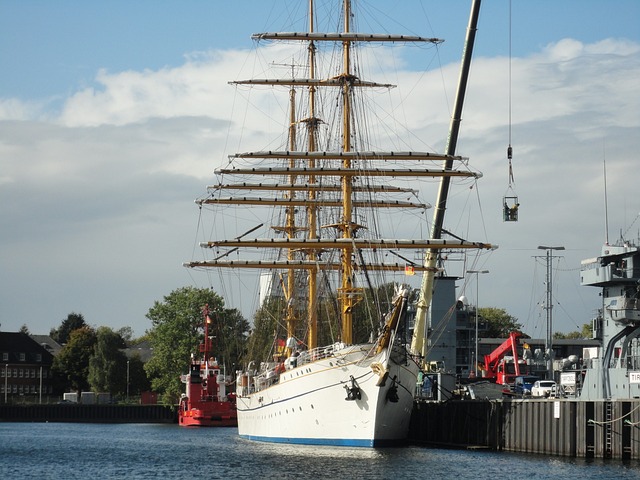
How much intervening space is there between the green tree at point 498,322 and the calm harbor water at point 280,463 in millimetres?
90870

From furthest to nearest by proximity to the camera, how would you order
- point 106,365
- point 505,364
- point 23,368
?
point 23,368 < point 106,365 < point 505,364

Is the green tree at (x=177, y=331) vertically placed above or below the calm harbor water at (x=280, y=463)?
above

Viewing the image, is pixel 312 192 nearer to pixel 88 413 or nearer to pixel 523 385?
pixel 523 385

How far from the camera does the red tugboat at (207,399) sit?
118 m

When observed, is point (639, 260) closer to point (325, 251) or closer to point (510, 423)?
point (510, 423)

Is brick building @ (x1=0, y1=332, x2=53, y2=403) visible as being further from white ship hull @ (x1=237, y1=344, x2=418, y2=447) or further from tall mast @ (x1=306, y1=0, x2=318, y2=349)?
white ship hull @ (x1=237, y1=344, x2=418, y2=447)

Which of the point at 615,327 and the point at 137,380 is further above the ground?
the point at 615,327

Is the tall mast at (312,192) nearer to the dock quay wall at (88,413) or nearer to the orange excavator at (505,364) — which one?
the orange excavator at (505,364)

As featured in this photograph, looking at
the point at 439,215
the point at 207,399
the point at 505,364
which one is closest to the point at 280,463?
the point at 439,215

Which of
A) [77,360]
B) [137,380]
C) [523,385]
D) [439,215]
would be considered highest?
[439,215]

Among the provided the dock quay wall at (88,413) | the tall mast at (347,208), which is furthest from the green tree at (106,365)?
the tall mast at (347,208)

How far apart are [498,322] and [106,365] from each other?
2035 inches

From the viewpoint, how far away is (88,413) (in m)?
139

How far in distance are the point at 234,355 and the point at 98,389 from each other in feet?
67.4
